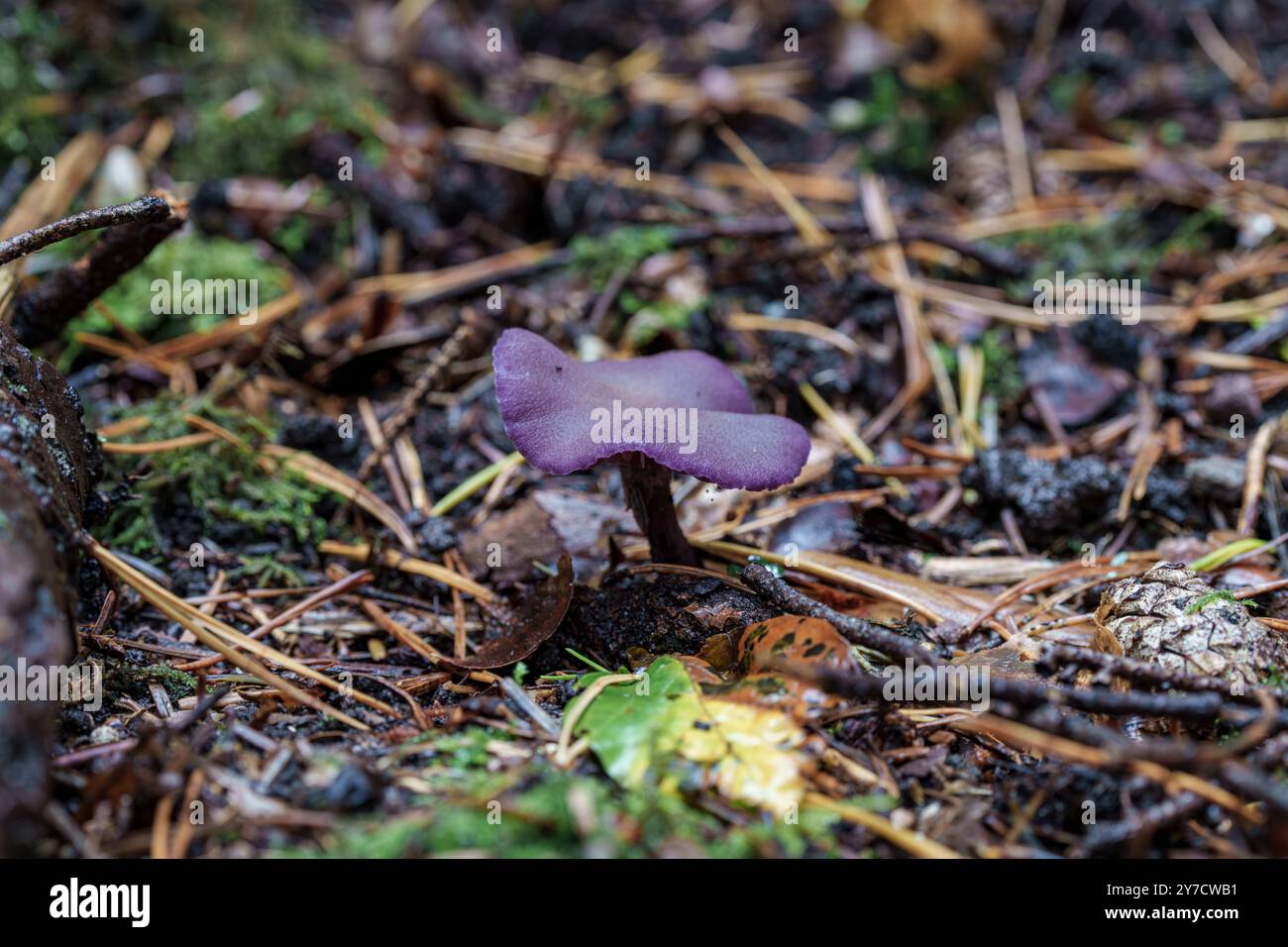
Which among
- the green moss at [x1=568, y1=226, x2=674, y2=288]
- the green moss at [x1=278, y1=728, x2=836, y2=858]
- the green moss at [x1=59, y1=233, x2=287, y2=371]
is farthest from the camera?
the green moss at [x1=568, y1=226, x2=674, y2=288]

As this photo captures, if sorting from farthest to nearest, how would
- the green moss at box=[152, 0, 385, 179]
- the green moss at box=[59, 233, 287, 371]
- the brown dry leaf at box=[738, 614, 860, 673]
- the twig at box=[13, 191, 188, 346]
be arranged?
the green moss at box=[152, 0, 385, 179] < the green moss at box=[59, 233, 287, 371] < the twig at box=[13, 191, 188, 346] < the brown dry leaf at box=[738, 614, 860, 673]

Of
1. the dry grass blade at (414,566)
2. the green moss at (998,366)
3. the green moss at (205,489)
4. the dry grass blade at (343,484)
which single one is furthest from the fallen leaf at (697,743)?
the green moss at (998,366)

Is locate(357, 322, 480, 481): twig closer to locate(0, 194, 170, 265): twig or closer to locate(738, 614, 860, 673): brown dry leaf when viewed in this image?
locate(0, 194, 170, 265): twig

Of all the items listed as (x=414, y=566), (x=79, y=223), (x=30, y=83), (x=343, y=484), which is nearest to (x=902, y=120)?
(x=343, y=484)

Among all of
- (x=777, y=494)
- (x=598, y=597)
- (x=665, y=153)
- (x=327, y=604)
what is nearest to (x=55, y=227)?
(x=327, y=604)

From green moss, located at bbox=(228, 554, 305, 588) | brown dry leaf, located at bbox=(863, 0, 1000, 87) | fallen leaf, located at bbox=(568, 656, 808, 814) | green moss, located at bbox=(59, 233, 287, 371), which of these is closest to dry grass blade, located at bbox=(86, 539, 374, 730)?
green moss, located at bbox=(228, 554, 305, 588)

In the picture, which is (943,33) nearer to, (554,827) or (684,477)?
(684,477)

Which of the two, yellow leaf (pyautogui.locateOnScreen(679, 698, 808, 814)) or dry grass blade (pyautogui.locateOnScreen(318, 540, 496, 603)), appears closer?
yellow leaf (pyautogui.locateOnScreen(679, 698, 808, 814))
